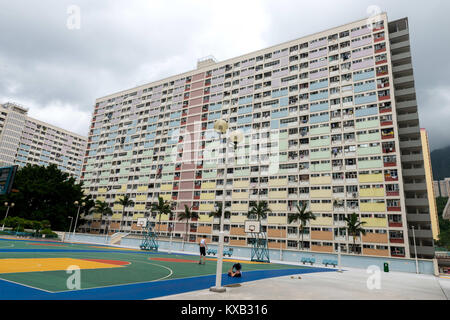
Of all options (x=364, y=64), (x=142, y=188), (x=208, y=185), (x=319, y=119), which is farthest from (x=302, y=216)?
(x=142, y=188)

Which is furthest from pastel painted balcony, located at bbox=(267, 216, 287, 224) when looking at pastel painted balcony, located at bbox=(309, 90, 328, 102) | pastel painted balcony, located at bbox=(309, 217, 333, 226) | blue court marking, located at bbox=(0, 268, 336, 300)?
blue court marking, located at bbox=(0, 268, 336, 300)

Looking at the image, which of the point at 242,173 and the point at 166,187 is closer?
the point at 242,173

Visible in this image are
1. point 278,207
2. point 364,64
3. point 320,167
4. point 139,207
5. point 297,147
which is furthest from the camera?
point 139,207

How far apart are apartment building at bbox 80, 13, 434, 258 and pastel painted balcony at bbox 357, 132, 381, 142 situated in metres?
0.18

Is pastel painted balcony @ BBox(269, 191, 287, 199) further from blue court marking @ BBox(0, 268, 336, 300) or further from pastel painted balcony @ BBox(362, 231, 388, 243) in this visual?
blue court marking @ BBox(0, 268, 336, 300)

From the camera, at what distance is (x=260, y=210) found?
59.0m

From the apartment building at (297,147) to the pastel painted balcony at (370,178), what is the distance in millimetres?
177

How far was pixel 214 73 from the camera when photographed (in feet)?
277

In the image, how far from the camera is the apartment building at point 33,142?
116188 millimetres

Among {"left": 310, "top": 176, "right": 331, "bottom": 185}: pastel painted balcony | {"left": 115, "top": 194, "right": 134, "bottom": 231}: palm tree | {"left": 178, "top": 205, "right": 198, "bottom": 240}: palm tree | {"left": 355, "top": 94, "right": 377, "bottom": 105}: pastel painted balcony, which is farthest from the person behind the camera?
{"left": 115, "top": 194, "right": 134, "bottom": 231}: palm tree

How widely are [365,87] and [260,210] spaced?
3440 centimetres

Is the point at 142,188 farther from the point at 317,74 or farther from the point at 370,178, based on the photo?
the point at 370,178

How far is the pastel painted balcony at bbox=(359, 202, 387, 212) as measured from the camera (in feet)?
175
